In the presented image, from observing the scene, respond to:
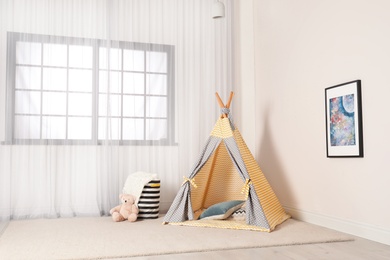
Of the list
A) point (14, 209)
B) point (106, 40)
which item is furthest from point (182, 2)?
point (14, 209)

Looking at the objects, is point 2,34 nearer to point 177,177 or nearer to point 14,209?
point 14,209

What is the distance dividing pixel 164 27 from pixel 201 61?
1.79 ft

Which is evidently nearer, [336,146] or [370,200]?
[370,200]

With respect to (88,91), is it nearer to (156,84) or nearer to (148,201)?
(156,84)

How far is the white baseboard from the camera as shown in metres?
2.85

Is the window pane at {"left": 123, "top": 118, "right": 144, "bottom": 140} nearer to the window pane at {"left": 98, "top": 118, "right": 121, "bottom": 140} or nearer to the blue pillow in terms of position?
the window pane at {"left": 98, "top": 118, "right": 121, "bottom": 140}

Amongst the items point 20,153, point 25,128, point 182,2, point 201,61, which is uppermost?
point 182,2

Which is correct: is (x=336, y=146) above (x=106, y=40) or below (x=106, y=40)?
below

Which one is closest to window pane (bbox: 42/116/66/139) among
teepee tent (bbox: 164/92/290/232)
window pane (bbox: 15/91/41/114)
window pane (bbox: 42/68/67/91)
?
window pane (bbox: 15/91/41/114)

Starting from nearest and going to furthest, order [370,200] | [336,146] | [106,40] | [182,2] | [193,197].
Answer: [370,200]
[336,146]
[193,197]
[106,40]
[182,2]

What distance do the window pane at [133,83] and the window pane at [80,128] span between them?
0.51m

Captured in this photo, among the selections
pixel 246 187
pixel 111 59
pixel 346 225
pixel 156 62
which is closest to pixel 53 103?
pixel 111 59

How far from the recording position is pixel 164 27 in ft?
14.7

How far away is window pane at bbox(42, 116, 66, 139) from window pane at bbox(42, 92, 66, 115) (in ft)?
0.20
